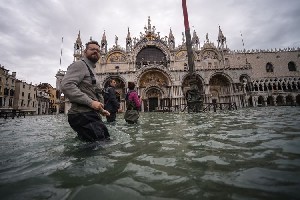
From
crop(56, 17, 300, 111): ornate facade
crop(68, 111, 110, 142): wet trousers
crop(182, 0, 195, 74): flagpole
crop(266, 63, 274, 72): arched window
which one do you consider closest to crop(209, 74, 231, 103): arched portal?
crop(56, 17, 300, 111): ornate facade

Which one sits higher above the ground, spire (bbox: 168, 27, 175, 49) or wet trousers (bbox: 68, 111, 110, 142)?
spire (bbox: 168, 27, 175, 49)

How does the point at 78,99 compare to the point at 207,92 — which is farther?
the point at 207,92

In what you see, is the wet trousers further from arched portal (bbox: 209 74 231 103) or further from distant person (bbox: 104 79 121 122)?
arched portal (bbox: 209 74 231 103)

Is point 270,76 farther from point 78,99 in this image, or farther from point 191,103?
point 78,99

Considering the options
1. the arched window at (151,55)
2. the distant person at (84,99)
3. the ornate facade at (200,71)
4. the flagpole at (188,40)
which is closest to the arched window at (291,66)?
the ornate facade at (200,71)

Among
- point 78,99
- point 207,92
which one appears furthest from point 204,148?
point 207,92

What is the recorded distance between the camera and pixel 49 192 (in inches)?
51.8

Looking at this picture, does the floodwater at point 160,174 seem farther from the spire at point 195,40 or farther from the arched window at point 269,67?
the arched window at point 269,67

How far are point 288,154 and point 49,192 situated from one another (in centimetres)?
236

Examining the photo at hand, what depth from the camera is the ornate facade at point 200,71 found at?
26906 millimetres

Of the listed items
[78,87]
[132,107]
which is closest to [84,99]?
[78,87]

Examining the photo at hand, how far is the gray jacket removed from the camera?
2.92 metres

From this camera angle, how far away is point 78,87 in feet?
10.5

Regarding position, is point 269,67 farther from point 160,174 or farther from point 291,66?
point 160,174
